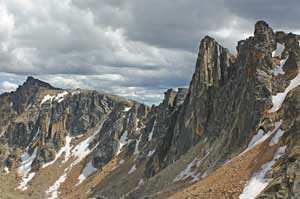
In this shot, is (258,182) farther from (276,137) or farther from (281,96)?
(281,96)

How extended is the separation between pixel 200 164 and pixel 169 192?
1284cm

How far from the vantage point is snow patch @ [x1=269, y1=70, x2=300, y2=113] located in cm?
7266

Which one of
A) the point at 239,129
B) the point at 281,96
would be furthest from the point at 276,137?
the point at 239,129

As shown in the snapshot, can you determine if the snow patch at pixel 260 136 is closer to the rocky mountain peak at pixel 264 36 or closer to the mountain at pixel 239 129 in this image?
the mountain at pixel 239 129

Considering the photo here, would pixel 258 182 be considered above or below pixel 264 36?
below

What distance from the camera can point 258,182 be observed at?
1953 inches

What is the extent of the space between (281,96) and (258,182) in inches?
1154

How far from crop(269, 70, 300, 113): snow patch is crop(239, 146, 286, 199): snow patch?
731 inches

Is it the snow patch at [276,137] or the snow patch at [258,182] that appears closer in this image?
the snow patch at [258,182]

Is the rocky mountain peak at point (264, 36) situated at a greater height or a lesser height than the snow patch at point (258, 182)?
greater

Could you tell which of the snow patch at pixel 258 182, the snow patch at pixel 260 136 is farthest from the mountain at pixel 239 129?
the snow patch at pixel 260 136

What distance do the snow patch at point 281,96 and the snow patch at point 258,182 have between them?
61.0ft

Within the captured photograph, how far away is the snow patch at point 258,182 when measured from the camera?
155ft

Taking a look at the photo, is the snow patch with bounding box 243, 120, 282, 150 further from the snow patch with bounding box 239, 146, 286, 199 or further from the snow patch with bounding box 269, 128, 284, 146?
the snow patch with bounding box 239, 146, 286, 199
